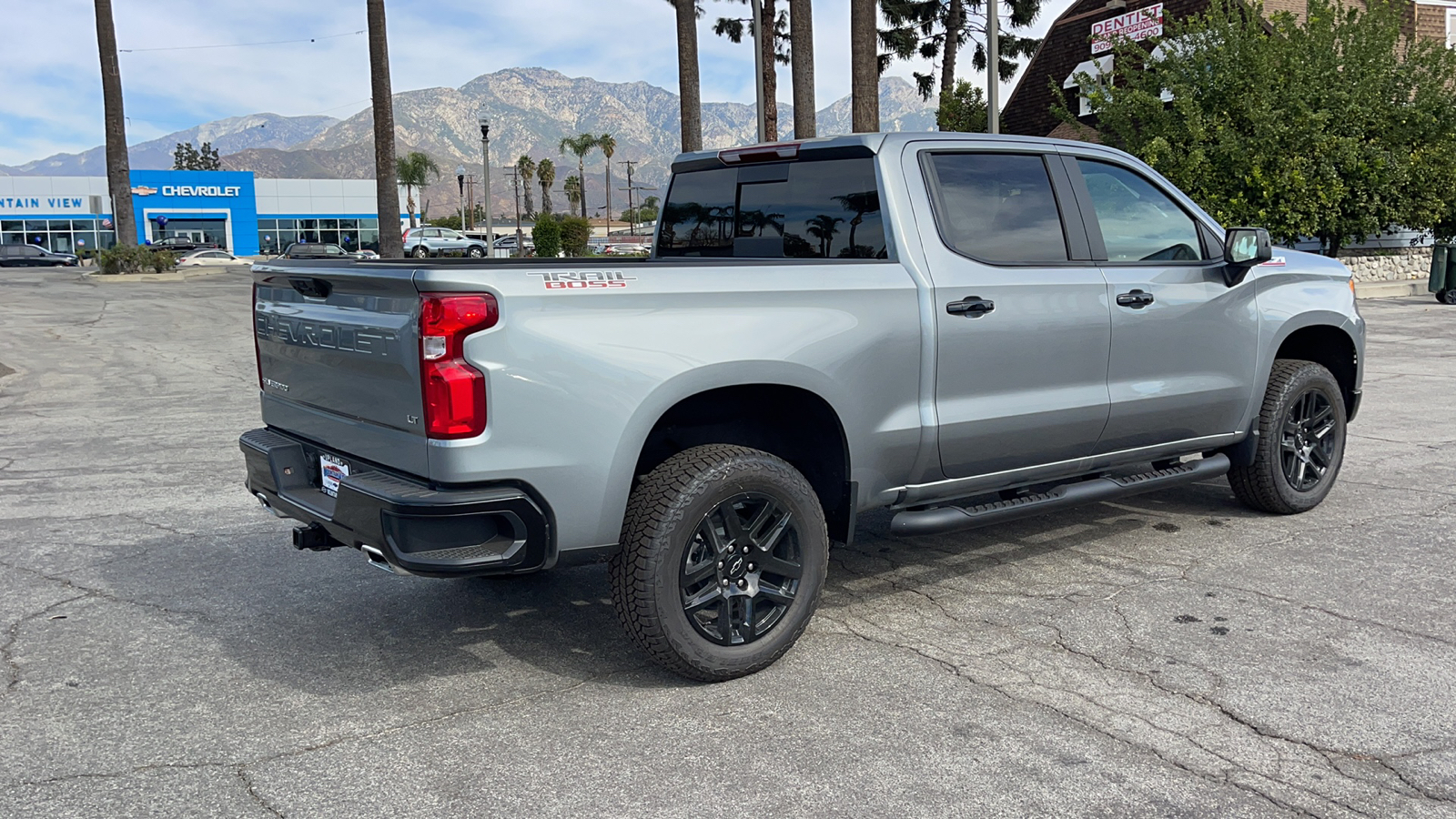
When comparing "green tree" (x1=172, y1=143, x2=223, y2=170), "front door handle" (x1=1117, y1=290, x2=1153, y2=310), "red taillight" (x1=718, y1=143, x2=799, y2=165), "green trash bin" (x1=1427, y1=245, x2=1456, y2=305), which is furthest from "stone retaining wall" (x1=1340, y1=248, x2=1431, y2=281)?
"green tree" (x1=172, y1=143, x2=223, y2=170)

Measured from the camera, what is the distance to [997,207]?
16.3 ft

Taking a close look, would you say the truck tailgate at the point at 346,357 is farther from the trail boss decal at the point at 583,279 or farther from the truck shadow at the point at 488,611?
the truck shadow at the point at 488,611

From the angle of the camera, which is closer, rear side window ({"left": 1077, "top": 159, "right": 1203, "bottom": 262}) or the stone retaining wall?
rear side window ({"left": 1077, "top": 159, "right": 1203, "bottom": 262})

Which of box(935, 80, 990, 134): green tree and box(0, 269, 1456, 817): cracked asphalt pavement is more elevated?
box(935, 80, 990, 134): green tree

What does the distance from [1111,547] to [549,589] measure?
2.73m

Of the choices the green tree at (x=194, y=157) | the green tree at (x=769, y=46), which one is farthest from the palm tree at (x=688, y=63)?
the green tree at (x=194, y=157)

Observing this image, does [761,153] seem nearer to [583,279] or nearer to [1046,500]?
[583,279]

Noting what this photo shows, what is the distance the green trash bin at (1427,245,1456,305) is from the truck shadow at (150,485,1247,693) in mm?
19136

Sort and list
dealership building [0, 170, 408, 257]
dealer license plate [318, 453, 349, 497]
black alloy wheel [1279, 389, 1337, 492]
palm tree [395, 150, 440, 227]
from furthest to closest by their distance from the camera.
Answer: palm tree [395, 150, 440, 227] → dealership building [0, 170, 408, 257] → black alloy wheel [1279, 389, 1337, 492] → dealer license plate [318, 453, 349, 497]

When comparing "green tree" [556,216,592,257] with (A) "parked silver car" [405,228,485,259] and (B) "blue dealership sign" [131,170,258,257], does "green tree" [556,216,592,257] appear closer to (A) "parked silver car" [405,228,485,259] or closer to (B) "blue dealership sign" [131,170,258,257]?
(A) "parked silver car" [405,228,485,259]

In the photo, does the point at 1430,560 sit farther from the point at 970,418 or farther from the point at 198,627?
the point at 198,627

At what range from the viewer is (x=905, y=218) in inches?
183

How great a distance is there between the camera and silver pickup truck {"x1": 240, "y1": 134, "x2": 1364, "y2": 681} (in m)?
3.68

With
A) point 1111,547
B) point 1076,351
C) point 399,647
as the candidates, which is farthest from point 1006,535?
point 399,647
